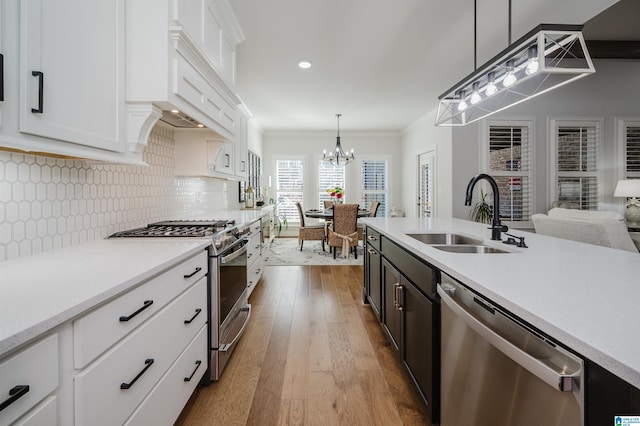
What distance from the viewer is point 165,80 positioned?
5.23ft

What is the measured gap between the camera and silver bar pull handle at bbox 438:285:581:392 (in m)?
0.66

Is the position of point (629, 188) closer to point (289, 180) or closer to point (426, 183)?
point (426, 183)

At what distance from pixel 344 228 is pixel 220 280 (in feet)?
12.4

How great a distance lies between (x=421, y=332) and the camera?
154cm

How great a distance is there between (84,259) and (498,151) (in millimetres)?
5613

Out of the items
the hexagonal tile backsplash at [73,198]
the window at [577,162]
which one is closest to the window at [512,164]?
the window at [577,162]

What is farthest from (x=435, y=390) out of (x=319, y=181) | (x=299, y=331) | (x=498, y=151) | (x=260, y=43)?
(x=319, y=181)

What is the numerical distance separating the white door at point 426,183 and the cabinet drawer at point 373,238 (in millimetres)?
3711

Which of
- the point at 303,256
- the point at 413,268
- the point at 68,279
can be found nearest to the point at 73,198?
the point at 68,279

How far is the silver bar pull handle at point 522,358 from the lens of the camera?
658mm

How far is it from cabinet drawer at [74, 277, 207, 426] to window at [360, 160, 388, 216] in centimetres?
694

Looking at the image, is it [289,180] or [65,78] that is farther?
[289,180]

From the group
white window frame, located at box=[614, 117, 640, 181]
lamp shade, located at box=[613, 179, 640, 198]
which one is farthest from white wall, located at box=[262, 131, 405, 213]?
lamp shade, located at box=[613, 179, 640, 198]

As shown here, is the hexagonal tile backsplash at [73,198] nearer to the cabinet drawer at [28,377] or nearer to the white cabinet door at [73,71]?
the white cabinet door at [73,71]
